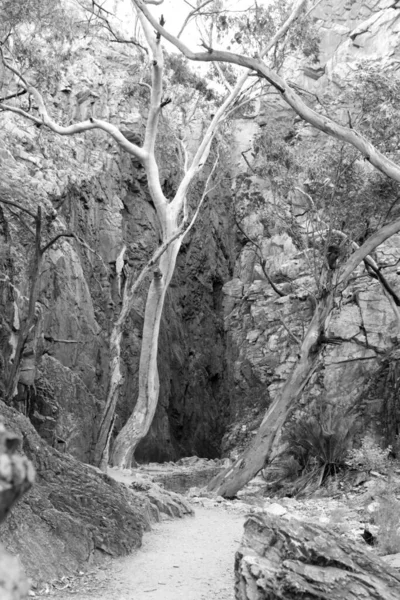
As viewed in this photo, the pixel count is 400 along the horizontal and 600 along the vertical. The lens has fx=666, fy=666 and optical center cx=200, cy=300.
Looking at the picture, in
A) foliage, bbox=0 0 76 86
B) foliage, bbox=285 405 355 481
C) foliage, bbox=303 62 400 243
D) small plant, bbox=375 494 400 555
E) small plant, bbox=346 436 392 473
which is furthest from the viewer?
foliage, bbox=0 0 76 86

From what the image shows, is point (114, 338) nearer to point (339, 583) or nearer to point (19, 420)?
point (19, 420)

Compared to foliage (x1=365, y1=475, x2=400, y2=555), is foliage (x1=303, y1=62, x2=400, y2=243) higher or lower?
higher

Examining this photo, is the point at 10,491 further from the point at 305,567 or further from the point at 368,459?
the point at 368,459

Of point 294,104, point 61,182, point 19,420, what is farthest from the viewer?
point 61,182

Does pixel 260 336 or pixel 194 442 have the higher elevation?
pixel 260 336

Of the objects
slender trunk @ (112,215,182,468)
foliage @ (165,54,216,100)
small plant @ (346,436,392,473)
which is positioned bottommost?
small plant @ (346,436,392,473)

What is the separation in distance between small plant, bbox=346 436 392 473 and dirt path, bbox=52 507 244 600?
3.30 m

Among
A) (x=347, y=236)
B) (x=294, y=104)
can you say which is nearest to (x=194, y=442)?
(x=347, y=236)

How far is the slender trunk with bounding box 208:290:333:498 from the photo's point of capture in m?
10.1

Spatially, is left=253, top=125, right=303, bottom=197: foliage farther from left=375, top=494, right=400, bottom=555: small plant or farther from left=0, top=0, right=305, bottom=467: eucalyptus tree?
left=375, top=494, right=400, bottom=555: small plant

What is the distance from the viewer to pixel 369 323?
1515 cm

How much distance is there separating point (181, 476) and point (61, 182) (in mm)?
7594

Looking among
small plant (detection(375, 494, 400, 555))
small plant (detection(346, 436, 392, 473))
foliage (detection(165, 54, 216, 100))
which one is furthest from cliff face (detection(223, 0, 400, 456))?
small plant (detection(375, 494, 400, 555))

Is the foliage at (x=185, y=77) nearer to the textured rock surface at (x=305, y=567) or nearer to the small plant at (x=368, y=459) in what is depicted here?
the small plant at (x=368, y=459)
